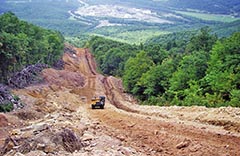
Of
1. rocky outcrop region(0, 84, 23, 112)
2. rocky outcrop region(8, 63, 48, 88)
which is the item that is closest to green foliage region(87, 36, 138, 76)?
rocky outcrop region(8, 63, 48, 88)

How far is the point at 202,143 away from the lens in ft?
79.4

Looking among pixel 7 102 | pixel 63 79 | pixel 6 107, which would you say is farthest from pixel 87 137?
pixel 63 79

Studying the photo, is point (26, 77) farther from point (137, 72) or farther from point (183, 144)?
point (183, 144)

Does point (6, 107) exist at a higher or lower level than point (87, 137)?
lower

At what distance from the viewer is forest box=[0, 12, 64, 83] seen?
1944 inches

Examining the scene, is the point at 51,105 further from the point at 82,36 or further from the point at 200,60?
the point at 82,36

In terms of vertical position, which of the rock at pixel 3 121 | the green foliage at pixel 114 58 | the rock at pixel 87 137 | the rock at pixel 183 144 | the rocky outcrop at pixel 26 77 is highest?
the rock at pixel 183 144

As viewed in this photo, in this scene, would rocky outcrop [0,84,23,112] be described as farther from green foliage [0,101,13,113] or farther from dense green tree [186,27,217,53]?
dense green tree [186,27,217,53]

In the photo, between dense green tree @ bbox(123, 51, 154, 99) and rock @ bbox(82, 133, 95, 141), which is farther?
dense green tree @ bbox(123, 51, 154, 99)

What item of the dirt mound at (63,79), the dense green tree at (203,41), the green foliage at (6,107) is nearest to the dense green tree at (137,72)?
the dense green tree at (203,41)

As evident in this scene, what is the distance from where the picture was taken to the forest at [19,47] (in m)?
49.4

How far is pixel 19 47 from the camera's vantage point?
1998 inches

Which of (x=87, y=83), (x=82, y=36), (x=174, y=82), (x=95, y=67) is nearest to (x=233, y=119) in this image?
(x=174, y=82)

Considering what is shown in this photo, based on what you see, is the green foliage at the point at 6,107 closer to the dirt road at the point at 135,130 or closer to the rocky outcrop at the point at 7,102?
the rocky outcrop at the point at 7,102
